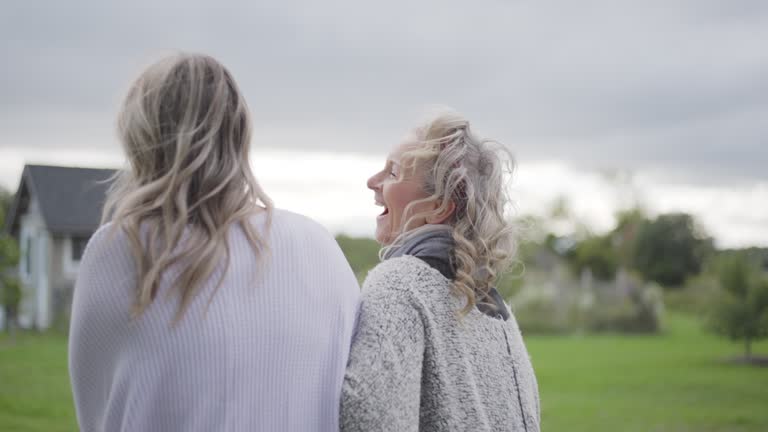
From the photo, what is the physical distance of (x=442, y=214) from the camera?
209 cm

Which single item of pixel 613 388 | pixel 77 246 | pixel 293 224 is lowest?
pixel 613 388

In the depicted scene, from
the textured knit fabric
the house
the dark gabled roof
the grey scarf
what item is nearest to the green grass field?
the house

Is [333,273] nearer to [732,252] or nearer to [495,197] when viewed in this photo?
[495,197]

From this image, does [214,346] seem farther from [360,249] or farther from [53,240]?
[53,240]

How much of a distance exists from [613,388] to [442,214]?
1138 cm

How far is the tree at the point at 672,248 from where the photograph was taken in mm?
36562

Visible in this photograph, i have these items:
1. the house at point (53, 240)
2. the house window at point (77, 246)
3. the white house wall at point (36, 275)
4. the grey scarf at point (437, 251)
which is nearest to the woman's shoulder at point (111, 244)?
the grey scarf at point (437, 251)

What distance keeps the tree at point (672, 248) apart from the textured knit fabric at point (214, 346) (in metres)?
37.3

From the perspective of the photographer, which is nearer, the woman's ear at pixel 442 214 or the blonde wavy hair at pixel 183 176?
the blonde wavy hair at pixel 183 176

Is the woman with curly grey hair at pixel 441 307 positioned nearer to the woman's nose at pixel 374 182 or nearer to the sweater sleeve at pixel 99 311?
the woman's nose at pixel 374 182

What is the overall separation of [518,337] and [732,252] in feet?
53.1

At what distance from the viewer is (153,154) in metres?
1.56

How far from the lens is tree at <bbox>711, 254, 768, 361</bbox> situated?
51.2ft

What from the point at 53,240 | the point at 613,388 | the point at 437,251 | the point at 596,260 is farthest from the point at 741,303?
the point at 596,260
